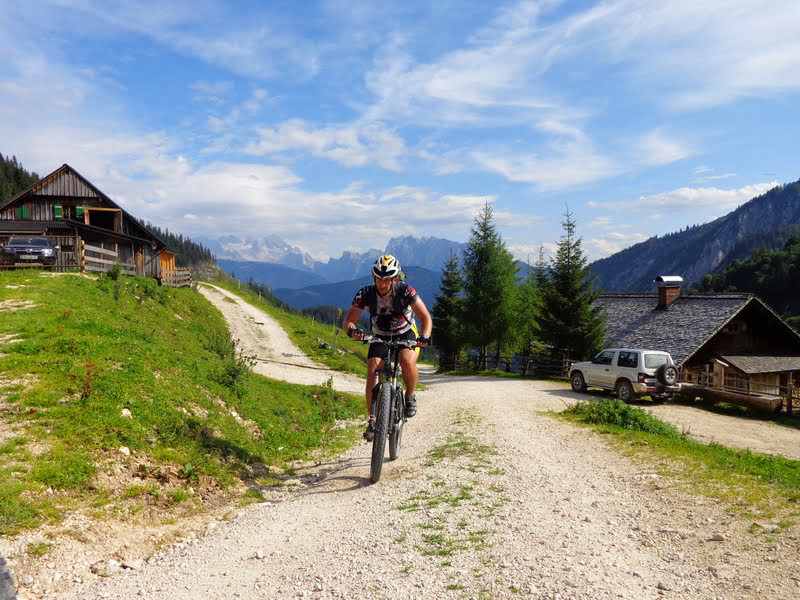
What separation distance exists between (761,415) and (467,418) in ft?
63.0

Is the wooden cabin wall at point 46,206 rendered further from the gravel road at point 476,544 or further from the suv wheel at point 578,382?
the gravel road at point 476,544

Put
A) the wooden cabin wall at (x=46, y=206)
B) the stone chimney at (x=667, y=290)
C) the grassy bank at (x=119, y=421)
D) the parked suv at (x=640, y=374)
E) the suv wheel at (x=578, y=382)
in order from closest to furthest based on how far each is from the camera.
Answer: the grassy bank at (x=119, y=421) → the parked suv at (x=640, y=374) → the suv wheel at (x=578, y=382) → the stone chimney at (x=667, y=290) → the wooden cabin wall at (x=46, y=206)

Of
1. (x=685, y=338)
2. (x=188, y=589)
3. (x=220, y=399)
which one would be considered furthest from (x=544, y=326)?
(x=188, y=589)

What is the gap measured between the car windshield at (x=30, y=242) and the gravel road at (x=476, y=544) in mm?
24876

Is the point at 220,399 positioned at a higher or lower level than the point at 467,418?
higher

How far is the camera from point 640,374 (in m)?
21.3

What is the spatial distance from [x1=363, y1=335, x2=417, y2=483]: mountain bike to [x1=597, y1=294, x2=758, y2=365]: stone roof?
88.8 ft

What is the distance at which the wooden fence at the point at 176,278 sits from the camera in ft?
129

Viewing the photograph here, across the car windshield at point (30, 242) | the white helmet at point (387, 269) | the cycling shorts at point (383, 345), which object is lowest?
the cycling shorts at point (383, 345)

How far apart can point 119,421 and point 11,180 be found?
→ 16210 centimetres

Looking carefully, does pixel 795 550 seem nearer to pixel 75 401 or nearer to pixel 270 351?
pixel 75 401

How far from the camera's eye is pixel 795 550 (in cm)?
423

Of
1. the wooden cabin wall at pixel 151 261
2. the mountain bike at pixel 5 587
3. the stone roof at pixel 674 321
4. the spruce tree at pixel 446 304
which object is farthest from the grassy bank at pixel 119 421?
the spruce tree at pixel 446 304

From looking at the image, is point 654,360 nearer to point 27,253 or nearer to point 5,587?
point 5,587
